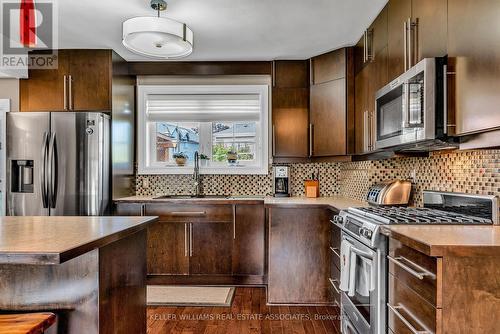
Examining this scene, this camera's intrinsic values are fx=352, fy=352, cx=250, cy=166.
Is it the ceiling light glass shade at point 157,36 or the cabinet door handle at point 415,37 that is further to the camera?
the ceiling light glass shade at point 157,36

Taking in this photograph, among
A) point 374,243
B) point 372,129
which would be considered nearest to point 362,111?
point 372,129

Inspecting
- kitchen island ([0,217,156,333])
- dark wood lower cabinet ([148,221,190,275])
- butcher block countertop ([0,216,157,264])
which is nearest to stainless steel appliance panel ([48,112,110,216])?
dark wood lower cabinet ([148,221,190,275])

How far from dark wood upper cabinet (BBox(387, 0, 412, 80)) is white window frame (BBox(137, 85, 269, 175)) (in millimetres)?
1874

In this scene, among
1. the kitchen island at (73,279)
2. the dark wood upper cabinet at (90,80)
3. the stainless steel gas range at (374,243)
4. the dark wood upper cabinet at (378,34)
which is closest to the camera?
the kitchen island at (73,279)

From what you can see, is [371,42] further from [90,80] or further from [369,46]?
[90,80]

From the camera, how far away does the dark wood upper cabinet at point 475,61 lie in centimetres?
128

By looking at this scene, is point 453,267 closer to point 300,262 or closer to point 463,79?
point 463,79

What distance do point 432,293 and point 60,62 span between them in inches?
146

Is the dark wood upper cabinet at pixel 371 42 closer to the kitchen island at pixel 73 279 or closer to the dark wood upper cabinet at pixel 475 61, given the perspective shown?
the dark wood upper cabinet at pixel 475 61

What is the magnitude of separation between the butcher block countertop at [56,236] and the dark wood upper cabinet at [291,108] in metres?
2.11

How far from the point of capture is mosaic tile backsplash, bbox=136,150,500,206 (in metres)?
1.87

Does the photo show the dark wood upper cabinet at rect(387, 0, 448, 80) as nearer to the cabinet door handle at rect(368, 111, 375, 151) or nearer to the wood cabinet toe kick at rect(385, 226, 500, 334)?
the cabinet door handle at rect(368, 111, 375, 151)

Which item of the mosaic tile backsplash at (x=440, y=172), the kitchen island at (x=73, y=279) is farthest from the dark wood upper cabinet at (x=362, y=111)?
the kitchen island at (x=73, y=279)

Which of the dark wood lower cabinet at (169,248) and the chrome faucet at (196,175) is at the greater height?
the chrome faucet at (196,175)
